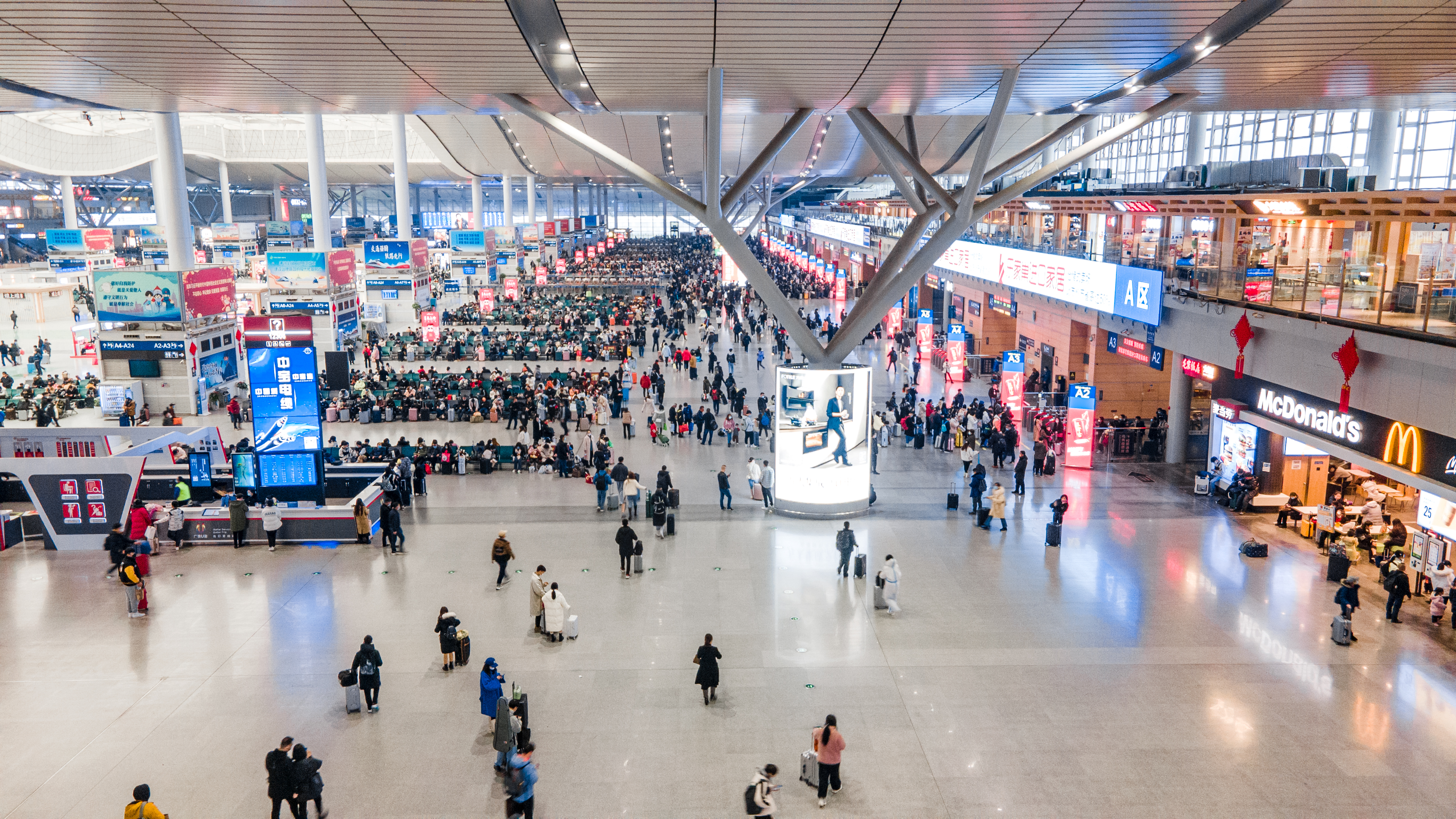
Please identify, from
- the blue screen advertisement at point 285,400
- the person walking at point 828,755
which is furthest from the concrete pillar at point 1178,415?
the blue screen advertisement at point 285,400

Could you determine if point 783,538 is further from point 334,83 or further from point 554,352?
point 554,352

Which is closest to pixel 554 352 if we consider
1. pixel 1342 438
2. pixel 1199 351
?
pixel 1199 351

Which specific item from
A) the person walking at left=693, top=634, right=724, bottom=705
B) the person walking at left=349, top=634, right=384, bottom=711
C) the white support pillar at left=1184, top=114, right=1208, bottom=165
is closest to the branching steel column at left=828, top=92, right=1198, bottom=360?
the person walking at left=693, top=634, right=724, bottom=705

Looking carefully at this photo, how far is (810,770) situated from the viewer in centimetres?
860

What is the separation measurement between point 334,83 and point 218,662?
7.47 meters

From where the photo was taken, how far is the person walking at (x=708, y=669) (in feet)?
32.7

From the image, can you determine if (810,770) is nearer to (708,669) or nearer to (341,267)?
(708,669)

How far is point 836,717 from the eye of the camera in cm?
1001

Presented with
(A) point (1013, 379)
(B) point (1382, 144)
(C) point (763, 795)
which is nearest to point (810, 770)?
(C) point (763, 795)

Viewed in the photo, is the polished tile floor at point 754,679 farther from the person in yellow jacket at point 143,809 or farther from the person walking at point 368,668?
the person in yellow jacket at point 143,809

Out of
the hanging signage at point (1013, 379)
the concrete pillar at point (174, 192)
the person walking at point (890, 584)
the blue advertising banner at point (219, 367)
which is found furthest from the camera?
the blue advertising banner at point (219, 367)

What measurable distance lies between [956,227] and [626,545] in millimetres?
7489

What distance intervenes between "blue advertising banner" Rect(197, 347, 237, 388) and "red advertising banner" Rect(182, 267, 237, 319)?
4.00ft

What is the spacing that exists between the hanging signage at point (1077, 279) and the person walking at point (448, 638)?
12287 millimetres
